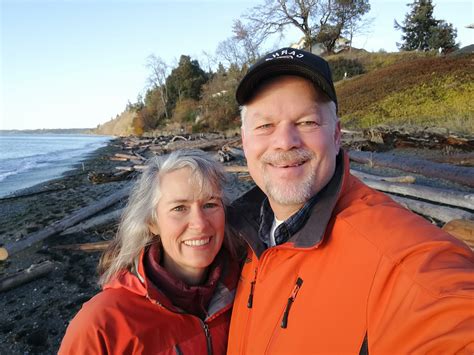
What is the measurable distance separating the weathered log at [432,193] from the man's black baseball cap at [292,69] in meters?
5.46

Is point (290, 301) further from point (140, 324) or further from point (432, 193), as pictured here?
point (432, 193)

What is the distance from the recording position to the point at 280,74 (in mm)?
2057

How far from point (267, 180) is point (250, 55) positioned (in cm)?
4309

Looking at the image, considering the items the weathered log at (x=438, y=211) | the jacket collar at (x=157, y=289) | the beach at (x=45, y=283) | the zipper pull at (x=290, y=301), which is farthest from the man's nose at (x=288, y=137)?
the weathered log at (x=438, y=211)

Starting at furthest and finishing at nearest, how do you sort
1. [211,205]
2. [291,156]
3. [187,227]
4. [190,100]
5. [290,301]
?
1. [190,100]
2. [211,205]
3. [187,227]
4. [291,156]
5. [290,301]

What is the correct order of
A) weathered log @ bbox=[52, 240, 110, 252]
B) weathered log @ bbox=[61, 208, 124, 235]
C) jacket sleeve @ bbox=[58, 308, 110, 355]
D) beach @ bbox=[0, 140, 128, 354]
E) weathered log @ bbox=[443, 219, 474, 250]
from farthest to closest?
weathered log @ bbox=[61, 208, 124, 235], weathered log @ bbox=[52, 240, 110, 252], beach @ bbox=[0, 140, 128, 354], weathered log @ bbox=[443, 219, 474, 250], jacket sleeve @ bbox=[58, 308, 110, 355]

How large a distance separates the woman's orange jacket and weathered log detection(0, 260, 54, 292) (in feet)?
14.3

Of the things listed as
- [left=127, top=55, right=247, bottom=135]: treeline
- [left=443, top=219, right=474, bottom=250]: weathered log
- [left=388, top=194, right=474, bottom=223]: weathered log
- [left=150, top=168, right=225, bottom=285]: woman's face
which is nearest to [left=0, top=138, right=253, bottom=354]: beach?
[left=150, top=168, right=225, bottom=285]: woman's face

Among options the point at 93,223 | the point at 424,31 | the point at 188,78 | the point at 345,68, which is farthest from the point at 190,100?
the point at 93,223

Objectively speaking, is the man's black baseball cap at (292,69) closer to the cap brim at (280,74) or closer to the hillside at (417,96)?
the cap brim at (280,74)

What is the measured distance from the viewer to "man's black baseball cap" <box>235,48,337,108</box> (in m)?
1.93

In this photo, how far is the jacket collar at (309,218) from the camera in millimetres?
1608

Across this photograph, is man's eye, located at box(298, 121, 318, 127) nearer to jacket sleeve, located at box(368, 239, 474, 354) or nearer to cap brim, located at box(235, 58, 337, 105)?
cap brim, located at box(235, 58, 337, 105)

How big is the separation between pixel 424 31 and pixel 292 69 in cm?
4520
